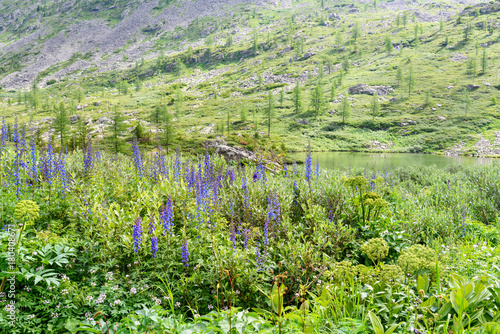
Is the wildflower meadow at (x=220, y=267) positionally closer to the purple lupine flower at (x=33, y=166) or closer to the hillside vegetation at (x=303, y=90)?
the purple lupine flower at (x=33, y=166)

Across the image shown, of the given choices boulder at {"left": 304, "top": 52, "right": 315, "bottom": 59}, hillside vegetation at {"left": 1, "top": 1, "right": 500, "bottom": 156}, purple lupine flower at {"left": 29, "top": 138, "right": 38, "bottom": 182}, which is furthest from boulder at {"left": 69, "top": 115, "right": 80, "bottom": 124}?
boulder at {"left": 304, "top": 52, "right": 315, "bottom": 59}

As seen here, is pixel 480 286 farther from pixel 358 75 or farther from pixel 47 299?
pixel 358 75

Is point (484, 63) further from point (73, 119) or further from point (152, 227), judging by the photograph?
point (73, 119)

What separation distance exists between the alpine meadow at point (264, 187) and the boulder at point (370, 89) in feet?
3.25

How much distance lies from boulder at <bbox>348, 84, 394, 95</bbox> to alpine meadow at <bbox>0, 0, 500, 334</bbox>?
0.99 metres

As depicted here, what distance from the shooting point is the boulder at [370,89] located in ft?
303

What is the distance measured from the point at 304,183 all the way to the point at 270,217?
190 cm

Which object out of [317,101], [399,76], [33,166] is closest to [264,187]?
[33,166]

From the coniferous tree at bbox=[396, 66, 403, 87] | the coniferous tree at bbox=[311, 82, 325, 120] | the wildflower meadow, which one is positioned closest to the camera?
the wildflower meadow

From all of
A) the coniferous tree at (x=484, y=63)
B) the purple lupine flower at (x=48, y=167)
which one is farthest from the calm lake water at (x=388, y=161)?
the coniferous tree at (x=484, y=63)

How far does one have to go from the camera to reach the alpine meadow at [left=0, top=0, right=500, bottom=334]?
2514 mm

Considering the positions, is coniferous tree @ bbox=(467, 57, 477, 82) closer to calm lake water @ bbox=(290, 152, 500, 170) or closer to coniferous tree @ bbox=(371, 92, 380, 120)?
coniferous tree @ bbox=(371, 92, 380, 120)

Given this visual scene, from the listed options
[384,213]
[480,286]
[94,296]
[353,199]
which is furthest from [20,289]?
[384,213]

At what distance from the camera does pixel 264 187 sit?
6.18m
